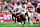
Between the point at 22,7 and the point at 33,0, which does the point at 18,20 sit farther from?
the point at 33,0

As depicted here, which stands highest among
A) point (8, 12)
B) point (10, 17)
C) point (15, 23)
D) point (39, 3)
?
point (39, 3)

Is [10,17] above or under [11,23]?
above

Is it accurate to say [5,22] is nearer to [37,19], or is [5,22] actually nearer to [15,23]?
[15,23]

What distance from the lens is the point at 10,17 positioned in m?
3.47

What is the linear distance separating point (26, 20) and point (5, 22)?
2.92 ft

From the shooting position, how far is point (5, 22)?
3.45 m

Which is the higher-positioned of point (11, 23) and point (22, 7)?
point (22, 7)

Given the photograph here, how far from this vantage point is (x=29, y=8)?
352 centimetres

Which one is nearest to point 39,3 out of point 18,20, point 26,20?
point 26,20

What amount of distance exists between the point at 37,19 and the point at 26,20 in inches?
18.8

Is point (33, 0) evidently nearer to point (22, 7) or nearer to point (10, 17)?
point (22, 7)

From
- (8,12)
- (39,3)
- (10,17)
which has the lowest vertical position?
(10,17)

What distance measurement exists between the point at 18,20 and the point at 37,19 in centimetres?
82

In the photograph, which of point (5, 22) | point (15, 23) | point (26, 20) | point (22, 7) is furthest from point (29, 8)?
point (5, 22)
